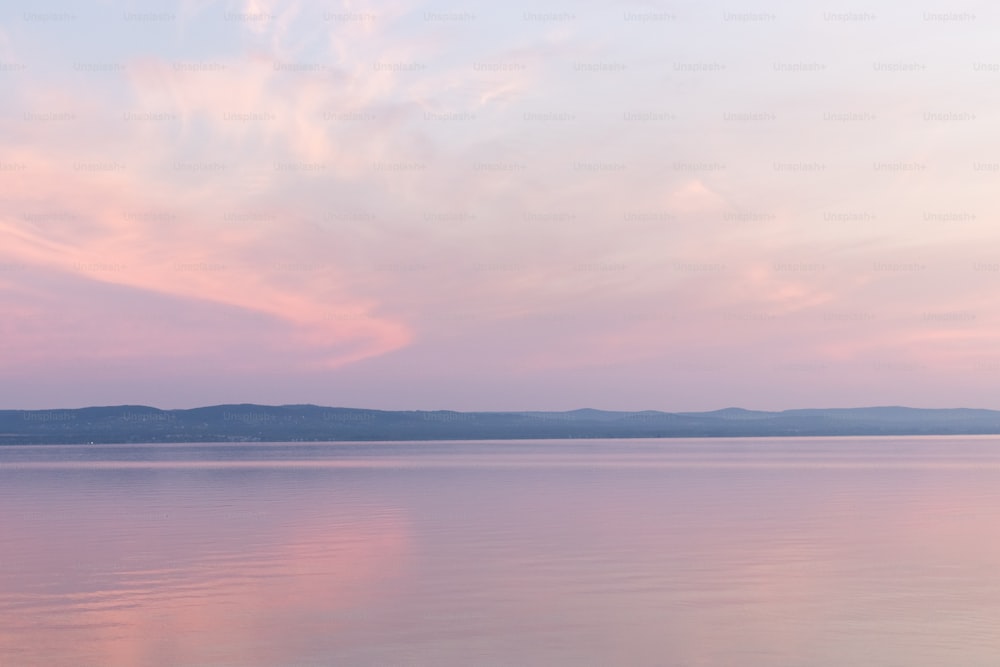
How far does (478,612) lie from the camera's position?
903 inches

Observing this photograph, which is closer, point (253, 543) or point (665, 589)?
point (665, 589)

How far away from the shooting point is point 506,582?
26.7 meters

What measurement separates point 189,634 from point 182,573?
8.20m

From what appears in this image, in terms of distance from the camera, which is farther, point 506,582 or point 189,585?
point 189,585

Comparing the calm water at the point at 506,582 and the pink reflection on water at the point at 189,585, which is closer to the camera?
the calm water at the point at 506,582

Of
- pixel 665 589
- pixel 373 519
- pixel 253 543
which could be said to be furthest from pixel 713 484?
pixel 665 589

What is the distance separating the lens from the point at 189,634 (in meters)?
21.0

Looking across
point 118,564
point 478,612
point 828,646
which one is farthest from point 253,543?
point 828,646

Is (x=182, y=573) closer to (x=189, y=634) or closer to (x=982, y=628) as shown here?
(x=189, y=634)

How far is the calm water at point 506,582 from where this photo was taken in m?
19.7

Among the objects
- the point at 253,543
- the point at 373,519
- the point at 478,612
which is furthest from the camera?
the point at 373,519

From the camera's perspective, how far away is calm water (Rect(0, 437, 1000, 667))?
19688 mm

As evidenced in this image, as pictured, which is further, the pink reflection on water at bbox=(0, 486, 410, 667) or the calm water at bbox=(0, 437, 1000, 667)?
the pink reflection on water at bbox=(0, 486, 410, 667)

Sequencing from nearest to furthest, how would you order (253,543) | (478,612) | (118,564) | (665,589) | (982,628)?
1. (982,628)
2. (478,612)
3. (665,589)
4. (118,564)
5. (253,543)
